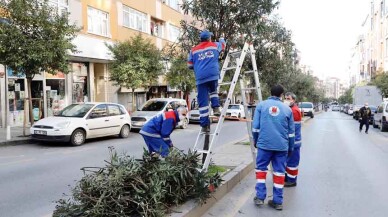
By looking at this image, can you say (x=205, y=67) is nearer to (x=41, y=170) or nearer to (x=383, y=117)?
(x=41, y=170)

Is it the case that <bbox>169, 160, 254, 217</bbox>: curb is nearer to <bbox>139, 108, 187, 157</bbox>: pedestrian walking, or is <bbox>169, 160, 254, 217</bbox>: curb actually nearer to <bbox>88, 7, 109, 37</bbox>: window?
<bbox>139, 108, 187, 157</bbox>: pedestrian walking

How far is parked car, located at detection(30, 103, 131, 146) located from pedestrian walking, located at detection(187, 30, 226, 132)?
8.36 meters

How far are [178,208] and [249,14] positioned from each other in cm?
550

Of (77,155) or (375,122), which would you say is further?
(375,122)

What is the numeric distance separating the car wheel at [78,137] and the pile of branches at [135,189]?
9.02 m

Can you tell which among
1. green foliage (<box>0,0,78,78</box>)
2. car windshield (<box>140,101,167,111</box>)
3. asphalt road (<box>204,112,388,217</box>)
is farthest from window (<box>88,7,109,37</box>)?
asphalt road (<box>204,112,388,217</box>)

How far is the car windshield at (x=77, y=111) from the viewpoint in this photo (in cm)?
1427

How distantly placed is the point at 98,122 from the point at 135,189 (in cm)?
1080

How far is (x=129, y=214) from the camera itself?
418 cm

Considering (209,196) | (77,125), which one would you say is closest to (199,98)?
(209,196)

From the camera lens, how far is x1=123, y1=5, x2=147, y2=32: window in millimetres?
26984

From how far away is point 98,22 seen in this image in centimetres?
2391

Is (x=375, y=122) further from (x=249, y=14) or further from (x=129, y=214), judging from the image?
(x=129, y=214)

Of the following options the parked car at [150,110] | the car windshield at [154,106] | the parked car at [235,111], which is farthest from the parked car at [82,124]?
the parked car at [235,111]
